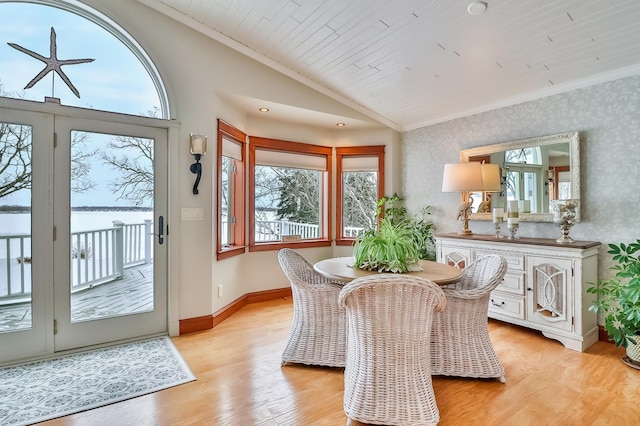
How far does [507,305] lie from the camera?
10.7 ft

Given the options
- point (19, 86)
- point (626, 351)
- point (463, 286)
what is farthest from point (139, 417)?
point (626, 351)

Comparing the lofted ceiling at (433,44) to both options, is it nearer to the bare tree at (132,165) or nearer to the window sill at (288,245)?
the bare tree at (132,165)

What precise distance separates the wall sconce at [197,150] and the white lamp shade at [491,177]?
2.83 metres

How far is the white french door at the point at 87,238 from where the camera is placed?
2.61 m

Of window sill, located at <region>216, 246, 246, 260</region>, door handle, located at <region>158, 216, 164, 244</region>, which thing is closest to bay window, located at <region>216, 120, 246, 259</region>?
window sill, located at <region>216, 246, 246, 260</region>

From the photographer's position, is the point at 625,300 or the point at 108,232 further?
the point at 108,232

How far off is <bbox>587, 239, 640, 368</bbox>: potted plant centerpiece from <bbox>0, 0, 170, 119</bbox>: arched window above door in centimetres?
403

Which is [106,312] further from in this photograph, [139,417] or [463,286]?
[463,286]

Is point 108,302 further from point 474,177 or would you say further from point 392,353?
point 474,177

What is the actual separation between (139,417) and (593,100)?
168 inches

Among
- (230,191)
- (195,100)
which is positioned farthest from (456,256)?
(195,100)

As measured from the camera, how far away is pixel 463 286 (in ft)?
8.66

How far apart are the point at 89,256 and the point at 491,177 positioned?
3.90 m

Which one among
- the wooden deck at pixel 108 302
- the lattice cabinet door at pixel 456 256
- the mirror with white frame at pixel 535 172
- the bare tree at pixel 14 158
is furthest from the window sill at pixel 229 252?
the mirror with white frame at pixel 535 172
